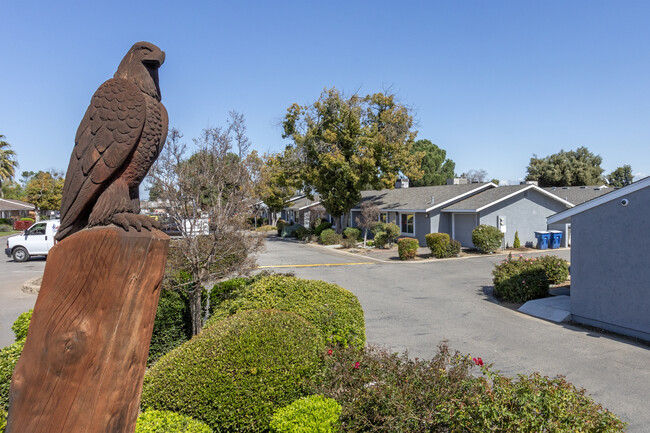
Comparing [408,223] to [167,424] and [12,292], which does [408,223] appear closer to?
[12,292]

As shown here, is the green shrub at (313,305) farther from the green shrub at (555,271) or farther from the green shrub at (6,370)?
the green shrub at (555,271)

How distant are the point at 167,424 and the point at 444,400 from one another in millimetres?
2760

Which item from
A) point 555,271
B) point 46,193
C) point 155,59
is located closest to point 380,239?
point 555,271

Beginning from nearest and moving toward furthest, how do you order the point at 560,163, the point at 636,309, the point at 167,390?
the point at 167,390 → the point at 636,309 → the point at 560,163

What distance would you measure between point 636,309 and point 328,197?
22.6 m

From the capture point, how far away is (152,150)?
300cm

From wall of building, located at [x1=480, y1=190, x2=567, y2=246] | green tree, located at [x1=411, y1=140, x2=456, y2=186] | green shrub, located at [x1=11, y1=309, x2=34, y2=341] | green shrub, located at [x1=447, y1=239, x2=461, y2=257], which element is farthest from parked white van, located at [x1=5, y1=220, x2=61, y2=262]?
green tree, located at [x1=411, y1=140, x2=456, y2=186]

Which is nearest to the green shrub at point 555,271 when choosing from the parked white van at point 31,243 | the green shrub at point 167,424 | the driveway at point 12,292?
the green shrub at point 167,424

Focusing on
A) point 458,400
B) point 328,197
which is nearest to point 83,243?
point 458,400

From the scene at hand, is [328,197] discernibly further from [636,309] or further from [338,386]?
[338,386]

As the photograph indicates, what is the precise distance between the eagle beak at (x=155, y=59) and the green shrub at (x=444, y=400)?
3646mm

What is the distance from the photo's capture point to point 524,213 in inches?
1050

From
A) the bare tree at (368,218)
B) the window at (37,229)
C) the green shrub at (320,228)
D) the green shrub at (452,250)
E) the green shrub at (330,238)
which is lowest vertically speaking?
the green shrub at (452,250)

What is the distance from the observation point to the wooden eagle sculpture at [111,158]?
109 inches
